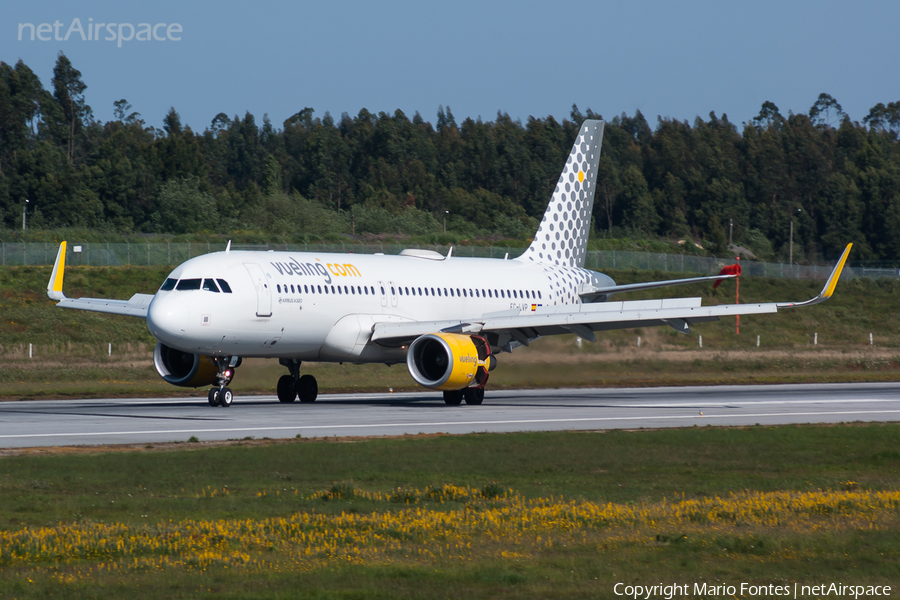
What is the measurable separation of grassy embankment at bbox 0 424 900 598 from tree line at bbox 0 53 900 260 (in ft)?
315

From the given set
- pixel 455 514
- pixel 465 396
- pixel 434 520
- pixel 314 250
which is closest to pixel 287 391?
pixel 465 396

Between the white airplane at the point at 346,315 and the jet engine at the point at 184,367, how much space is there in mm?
29

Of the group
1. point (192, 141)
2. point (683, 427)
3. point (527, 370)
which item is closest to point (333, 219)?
point (192, 141)

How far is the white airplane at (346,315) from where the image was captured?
92.9 ft

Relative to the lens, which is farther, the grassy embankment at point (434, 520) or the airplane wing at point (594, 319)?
the airplane wing at point (594, 319)

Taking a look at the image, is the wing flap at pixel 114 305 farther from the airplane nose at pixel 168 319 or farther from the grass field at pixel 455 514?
the grass field at pixel 455 514

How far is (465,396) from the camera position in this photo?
106 ft

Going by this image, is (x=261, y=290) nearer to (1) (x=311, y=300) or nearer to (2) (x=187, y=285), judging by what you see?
(1) (x=311, y=300)

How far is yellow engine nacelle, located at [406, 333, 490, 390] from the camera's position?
30094 mm

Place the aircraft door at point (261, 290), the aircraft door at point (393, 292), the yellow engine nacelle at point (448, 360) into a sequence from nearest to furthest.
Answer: the aircraft door at point (261, 290), the yellow engine nacelle at point (448, 360), the aircraft door at point (393, 292)

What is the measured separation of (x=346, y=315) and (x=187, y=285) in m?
5.21

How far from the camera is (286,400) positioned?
32.9 m

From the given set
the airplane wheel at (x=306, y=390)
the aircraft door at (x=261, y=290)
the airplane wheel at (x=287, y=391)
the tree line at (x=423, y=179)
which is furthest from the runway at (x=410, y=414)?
the tree line at (x=423, y=179)

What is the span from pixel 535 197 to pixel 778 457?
497ft
